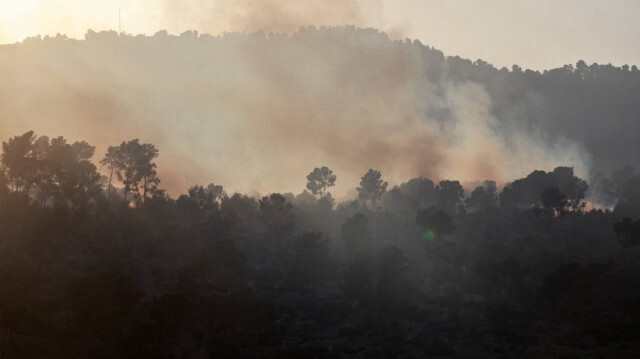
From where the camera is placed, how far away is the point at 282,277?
440 feet

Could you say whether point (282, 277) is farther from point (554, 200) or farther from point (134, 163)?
point (554, 200)

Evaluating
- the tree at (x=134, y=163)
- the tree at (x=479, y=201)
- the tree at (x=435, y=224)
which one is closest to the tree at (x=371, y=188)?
the tree at (x=479, y=201)

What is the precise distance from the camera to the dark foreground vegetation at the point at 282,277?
319 feet

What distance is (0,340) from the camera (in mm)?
84375

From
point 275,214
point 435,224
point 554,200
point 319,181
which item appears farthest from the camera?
point 319,181

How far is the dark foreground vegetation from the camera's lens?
319 feet

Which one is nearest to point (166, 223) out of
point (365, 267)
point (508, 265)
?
point (365, 267)

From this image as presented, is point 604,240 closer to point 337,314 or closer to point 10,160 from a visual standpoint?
point 337,314

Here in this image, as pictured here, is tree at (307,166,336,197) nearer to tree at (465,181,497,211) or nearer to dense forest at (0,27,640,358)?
dense forest at (0,27,640,358)

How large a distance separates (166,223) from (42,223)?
31.9m

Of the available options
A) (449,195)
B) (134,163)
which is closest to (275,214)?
(134,163)

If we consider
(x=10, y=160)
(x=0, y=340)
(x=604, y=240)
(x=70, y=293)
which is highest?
(x=10, y=160)

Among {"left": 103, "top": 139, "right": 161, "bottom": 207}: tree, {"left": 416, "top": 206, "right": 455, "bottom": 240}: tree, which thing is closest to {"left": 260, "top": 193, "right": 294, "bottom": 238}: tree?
{"left": 103, "top": 139, "right": 161, "bottom": 207}: tree

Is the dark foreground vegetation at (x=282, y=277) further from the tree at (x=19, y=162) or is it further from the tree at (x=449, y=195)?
the tree at (x=449, y=195)
